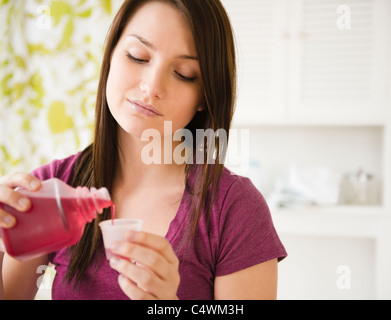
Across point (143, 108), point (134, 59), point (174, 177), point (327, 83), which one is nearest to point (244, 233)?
point (174, 177)

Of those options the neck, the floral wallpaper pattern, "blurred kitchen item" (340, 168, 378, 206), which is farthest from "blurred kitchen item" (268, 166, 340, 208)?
the neck

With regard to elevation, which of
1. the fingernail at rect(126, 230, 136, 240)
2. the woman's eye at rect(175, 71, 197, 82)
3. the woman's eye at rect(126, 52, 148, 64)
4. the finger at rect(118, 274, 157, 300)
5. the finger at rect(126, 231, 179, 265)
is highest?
the woman's eye at rect(126, 52, 148, 64)

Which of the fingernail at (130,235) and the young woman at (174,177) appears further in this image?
the young woman at (174,177)

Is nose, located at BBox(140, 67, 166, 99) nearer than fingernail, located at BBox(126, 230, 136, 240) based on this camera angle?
No

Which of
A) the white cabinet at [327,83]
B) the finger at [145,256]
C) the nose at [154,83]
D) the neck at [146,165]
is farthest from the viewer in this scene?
the white cabinet at [327,83]

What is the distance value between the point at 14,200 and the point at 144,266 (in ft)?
0.78

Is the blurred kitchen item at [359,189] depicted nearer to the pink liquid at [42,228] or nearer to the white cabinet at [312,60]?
the white cabinet at [312,60]

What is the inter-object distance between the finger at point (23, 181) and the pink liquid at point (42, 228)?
0.07 ft

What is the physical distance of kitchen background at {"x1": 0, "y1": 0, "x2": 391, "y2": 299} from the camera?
7.59 feet

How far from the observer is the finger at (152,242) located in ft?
2.10

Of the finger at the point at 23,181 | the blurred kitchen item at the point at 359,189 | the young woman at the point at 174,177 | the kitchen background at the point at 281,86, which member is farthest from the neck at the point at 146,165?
the blurred kitchen item at the point at 359,189

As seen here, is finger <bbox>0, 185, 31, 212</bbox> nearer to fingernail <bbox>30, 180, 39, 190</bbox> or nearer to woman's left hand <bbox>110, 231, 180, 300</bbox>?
fingernail <bbox>30, 180, 39, 190</bbox>

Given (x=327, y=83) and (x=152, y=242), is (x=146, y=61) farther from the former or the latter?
(x=327, y=83)
